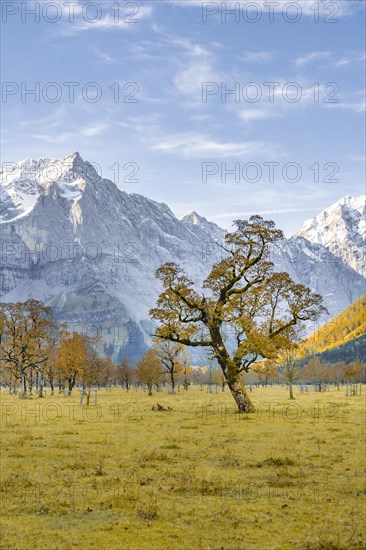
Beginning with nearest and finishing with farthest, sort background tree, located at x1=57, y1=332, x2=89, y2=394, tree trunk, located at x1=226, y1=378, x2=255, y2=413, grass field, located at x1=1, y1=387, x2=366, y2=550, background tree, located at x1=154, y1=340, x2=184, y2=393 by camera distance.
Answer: grass field, located at x1=1, y1=387, x2=366, y2=550 → tree trunk, located at x1=226, y1=378, x2=255, y2=413 → background tree, located at x1=57, y1=332, x2=89, y2=394 → background tree, located at x1=154, y1=340, x2=184, y2=393

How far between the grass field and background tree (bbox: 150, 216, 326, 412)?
1544 cm

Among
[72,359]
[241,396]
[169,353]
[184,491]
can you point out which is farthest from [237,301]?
[169,353]

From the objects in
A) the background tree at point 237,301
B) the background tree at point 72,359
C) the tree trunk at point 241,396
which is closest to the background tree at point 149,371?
the background tree at point 72,359

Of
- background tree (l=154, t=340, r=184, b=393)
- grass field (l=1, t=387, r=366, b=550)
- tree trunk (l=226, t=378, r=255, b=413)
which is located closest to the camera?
grass field (l=1, t=387, r=366, b=550)

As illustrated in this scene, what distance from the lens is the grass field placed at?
1153cm

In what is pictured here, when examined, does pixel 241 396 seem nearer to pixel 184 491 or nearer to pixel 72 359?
pixel 184 491

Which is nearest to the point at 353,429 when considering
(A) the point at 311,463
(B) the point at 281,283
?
(A) the point at 311,463

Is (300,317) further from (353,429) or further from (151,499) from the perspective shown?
(151,499)

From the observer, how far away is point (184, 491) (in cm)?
1559

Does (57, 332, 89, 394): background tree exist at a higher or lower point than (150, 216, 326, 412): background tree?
lower

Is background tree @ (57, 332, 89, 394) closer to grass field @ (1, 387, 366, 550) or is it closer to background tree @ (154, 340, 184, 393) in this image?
background tree @ (154, 340, 184, 393)

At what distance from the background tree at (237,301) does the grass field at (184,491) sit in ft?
50.7

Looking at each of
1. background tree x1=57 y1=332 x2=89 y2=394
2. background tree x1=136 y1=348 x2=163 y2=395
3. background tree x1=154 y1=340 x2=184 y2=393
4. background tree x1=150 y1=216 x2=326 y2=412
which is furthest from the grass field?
background tree x1=136 y1=348 x2=163 y2=395

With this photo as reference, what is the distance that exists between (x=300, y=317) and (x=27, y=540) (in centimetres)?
3634
